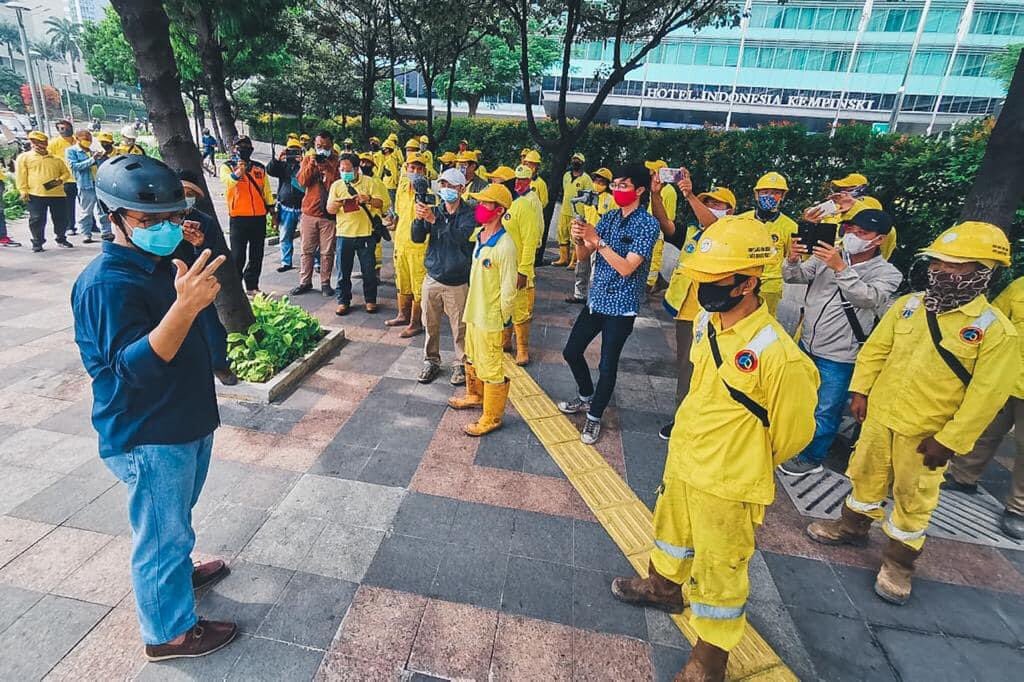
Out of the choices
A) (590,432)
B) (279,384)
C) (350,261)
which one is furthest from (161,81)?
(590,432)

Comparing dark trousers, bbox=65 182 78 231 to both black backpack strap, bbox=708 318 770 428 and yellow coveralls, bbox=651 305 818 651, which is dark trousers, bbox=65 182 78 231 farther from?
black backpack strap, bbox=708 318 770 428

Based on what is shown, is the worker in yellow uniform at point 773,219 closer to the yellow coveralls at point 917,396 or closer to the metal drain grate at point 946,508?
the yellow coveralls at point 917,396

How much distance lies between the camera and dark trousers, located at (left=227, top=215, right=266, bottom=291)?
7664 millimetres

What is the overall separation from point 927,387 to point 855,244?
129 cm

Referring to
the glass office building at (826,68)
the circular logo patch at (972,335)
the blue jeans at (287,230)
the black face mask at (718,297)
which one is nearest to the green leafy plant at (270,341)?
the blue jeans at (287,230)

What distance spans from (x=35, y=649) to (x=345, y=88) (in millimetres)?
24706

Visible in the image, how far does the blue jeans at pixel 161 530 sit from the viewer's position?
228cm

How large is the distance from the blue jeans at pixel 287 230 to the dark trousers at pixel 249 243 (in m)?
1.18

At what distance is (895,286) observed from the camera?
12.6ft

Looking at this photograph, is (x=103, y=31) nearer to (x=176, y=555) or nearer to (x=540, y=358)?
(x=540, y=358)

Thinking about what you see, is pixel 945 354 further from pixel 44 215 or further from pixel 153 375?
pixel 44 215

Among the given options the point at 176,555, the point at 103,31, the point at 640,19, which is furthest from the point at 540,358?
the point at 103,31

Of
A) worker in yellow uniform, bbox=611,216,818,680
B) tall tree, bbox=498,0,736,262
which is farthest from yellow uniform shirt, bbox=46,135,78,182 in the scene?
worker in yellow uniform, bbox=611,216,818,680

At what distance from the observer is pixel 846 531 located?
11.9ft
